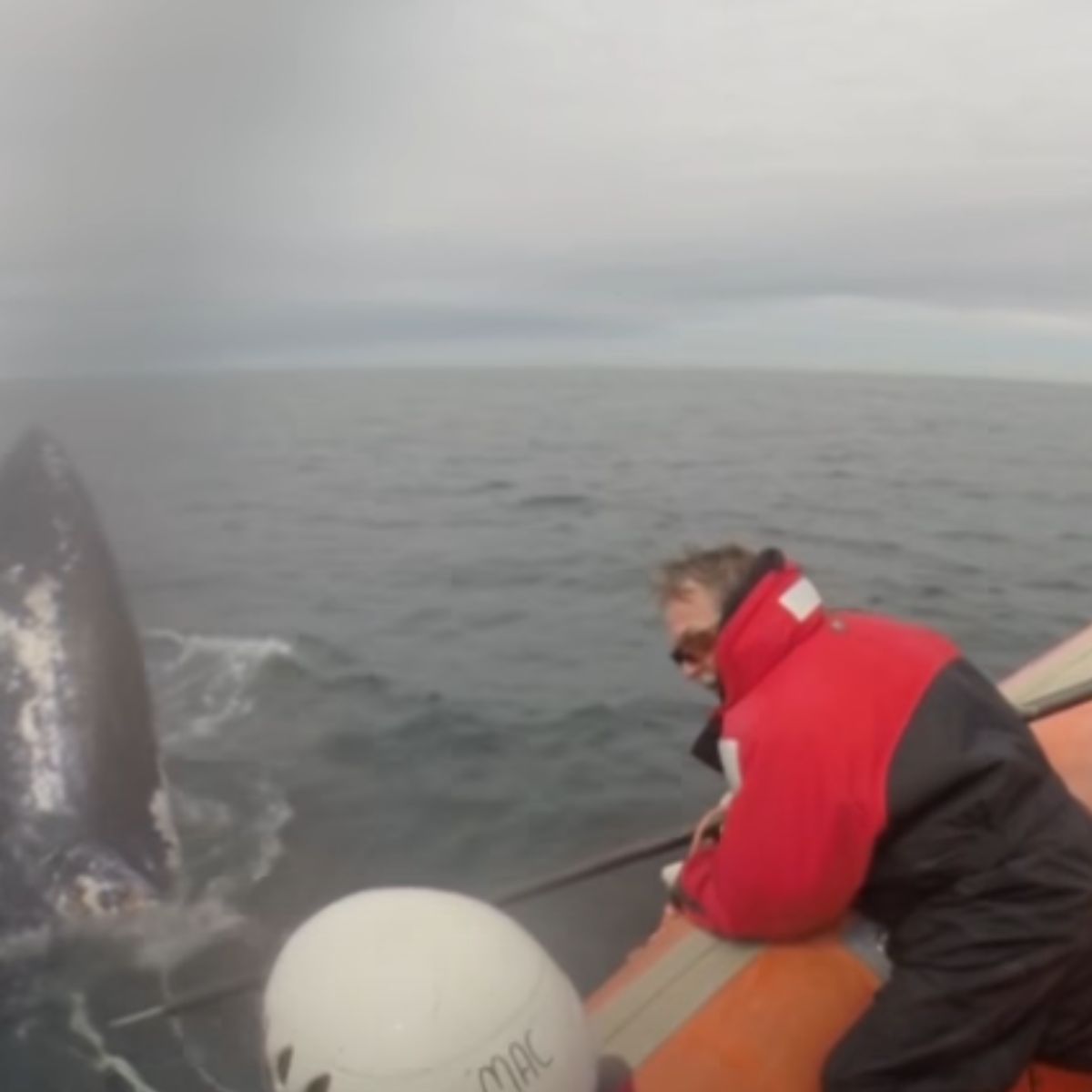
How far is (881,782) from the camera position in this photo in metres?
3.93

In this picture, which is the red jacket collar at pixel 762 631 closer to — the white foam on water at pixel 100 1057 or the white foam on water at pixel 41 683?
the white foam on water at pixel 100 1057

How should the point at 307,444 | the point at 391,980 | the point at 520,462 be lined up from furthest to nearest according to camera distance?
the point at 307,444
the point at 520,462
the point at 391,980

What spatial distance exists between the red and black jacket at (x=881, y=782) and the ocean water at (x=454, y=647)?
79 centimetres

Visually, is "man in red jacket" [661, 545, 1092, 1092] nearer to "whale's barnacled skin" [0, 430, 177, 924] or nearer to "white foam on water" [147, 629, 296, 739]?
"whale's barnacled skin" [0, 430, 177, 924]

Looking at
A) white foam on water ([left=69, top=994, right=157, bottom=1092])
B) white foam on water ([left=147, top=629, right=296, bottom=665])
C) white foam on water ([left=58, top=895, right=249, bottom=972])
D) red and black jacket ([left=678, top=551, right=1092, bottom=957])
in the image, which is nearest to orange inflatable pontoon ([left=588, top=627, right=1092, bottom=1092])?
red and black jacket ([left=678, top=551, right=1092, bottom=957])

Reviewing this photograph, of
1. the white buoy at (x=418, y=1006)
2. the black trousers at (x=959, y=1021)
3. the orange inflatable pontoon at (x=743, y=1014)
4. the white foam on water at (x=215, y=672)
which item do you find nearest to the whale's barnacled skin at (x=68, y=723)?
the white foam on water at (x=215, y=672)

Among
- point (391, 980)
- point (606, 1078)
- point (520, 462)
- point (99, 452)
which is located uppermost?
point (391, 980)

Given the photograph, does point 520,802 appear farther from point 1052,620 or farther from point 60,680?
point 1052,620

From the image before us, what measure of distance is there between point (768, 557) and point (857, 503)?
21398mm

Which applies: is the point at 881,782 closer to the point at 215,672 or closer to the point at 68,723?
the point at 68,723

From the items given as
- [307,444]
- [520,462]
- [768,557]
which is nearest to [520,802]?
[768,557]

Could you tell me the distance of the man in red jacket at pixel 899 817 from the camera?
3951 mm

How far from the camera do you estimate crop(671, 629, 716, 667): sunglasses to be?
4.12 meters

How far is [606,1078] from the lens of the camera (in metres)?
3.73
